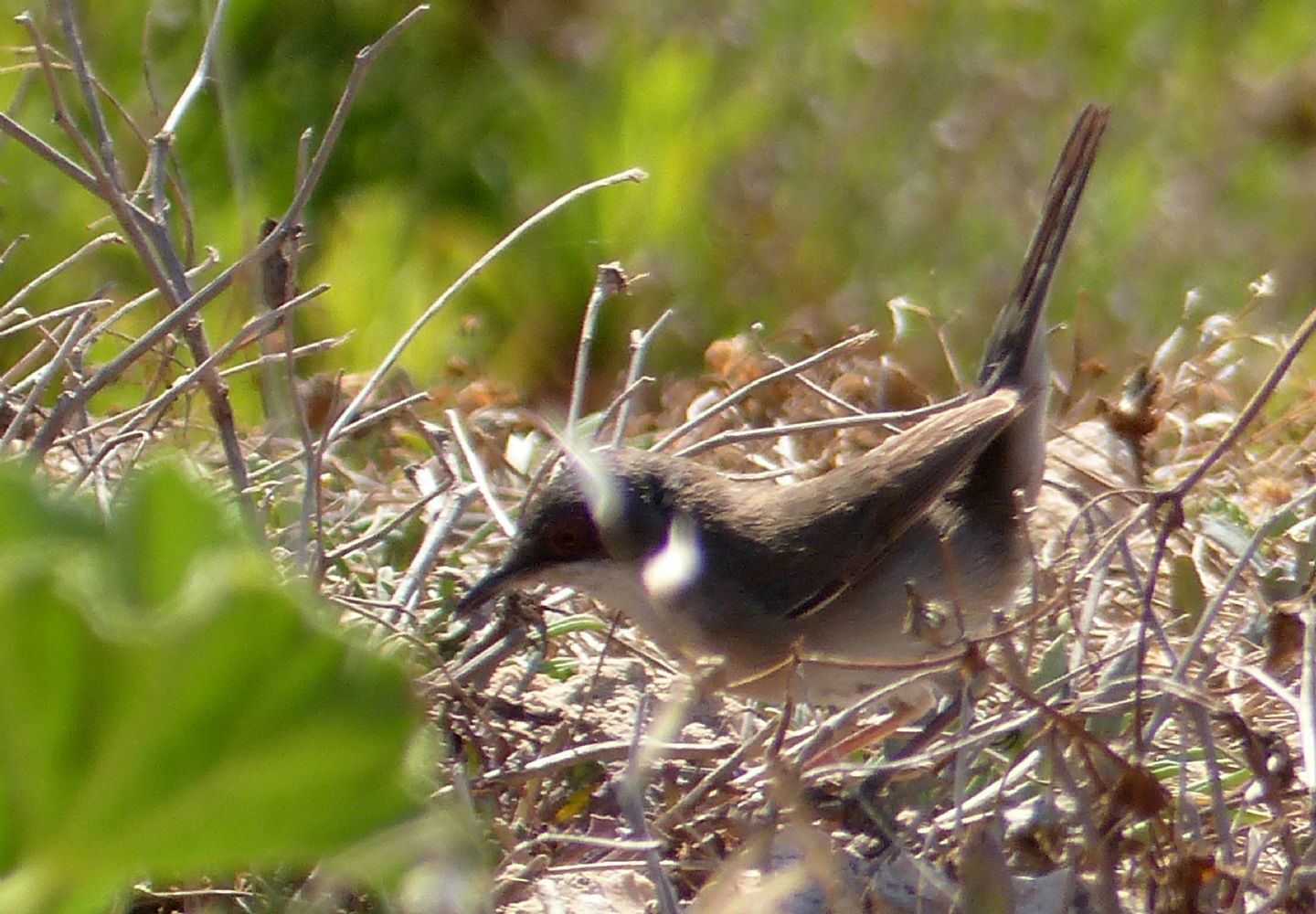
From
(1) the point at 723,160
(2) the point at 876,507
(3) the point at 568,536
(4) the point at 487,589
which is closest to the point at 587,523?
(3) the point at 568,536

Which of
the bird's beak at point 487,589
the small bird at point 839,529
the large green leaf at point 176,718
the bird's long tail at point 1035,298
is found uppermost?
the large green leaf at point 176,718

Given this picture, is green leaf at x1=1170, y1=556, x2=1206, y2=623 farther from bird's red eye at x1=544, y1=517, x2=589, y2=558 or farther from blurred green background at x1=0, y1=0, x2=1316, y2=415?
blurred green background at x1=0, y1=0, x2=1316, y2=415

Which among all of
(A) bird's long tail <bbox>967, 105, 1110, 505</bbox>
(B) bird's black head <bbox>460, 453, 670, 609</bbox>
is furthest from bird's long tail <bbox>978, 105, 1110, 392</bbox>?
(B) bird's black head <bbox>460, 453, 670, 609</bbox>

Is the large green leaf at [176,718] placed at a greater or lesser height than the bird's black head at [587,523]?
greater

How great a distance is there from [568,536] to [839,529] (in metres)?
0.61

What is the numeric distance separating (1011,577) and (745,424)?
2.58 feet

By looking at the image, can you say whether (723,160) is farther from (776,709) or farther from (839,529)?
(776,709)

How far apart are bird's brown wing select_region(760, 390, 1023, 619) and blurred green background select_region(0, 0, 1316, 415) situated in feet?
5.99

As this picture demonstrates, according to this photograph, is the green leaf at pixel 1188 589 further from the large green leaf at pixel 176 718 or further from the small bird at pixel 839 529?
the large green leaf at pixel 176 718

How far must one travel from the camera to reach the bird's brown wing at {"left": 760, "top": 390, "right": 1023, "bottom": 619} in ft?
10.5

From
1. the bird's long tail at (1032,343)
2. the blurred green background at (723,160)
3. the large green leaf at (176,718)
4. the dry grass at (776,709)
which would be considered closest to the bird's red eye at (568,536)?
the dry grass at (776,709)

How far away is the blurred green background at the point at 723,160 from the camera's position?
554 cm

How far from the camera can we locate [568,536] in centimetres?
297

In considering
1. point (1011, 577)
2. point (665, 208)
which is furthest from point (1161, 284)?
point (1011, 577)
